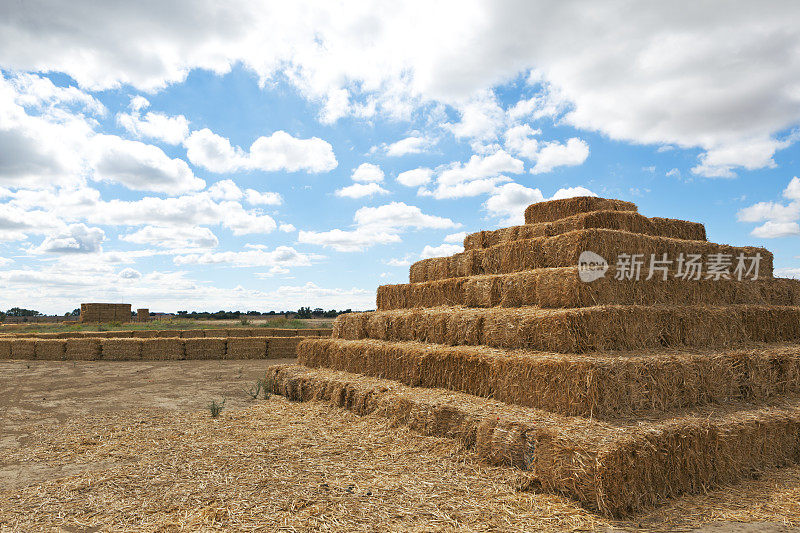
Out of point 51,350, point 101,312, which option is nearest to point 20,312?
point 101,312

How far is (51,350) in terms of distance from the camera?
67.6ft

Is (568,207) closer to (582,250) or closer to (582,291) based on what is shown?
(582,250)

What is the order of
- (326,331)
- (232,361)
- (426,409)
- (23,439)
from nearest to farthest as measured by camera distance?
(426,409) → (23,439) → (232,361) → (326,331)

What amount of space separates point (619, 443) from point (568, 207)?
6.56 metres

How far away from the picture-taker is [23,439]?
281 inches

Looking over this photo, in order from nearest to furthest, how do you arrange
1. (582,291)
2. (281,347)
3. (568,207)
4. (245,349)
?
1. (582,291)
2. (568,207)
3. (245,349)
4. (281,347)

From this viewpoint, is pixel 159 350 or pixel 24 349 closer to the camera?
pixel 159 350

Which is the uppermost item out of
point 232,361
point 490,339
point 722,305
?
point 722,305

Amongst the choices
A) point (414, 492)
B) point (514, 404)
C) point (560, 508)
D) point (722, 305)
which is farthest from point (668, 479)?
point (722, 305)

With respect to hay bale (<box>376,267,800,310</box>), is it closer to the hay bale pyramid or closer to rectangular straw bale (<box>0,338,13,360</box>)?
the hay bale pyramid

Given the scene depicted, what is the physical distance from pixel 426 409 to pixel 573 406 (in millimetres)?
2049

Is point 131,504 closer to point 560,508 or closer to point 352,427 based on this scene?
point 352,427

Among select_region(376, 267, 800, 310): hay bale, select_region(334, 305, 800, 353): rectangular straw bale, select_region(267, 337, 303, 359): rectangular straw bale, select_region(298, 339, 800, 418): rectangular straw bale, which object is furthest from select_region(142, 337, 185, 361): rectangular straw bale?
select_region(298, 339, 800, 418): rectangular straw bale

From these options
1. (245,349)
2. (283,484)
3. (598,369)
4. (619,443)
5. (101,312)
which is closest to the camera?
(619,443)
